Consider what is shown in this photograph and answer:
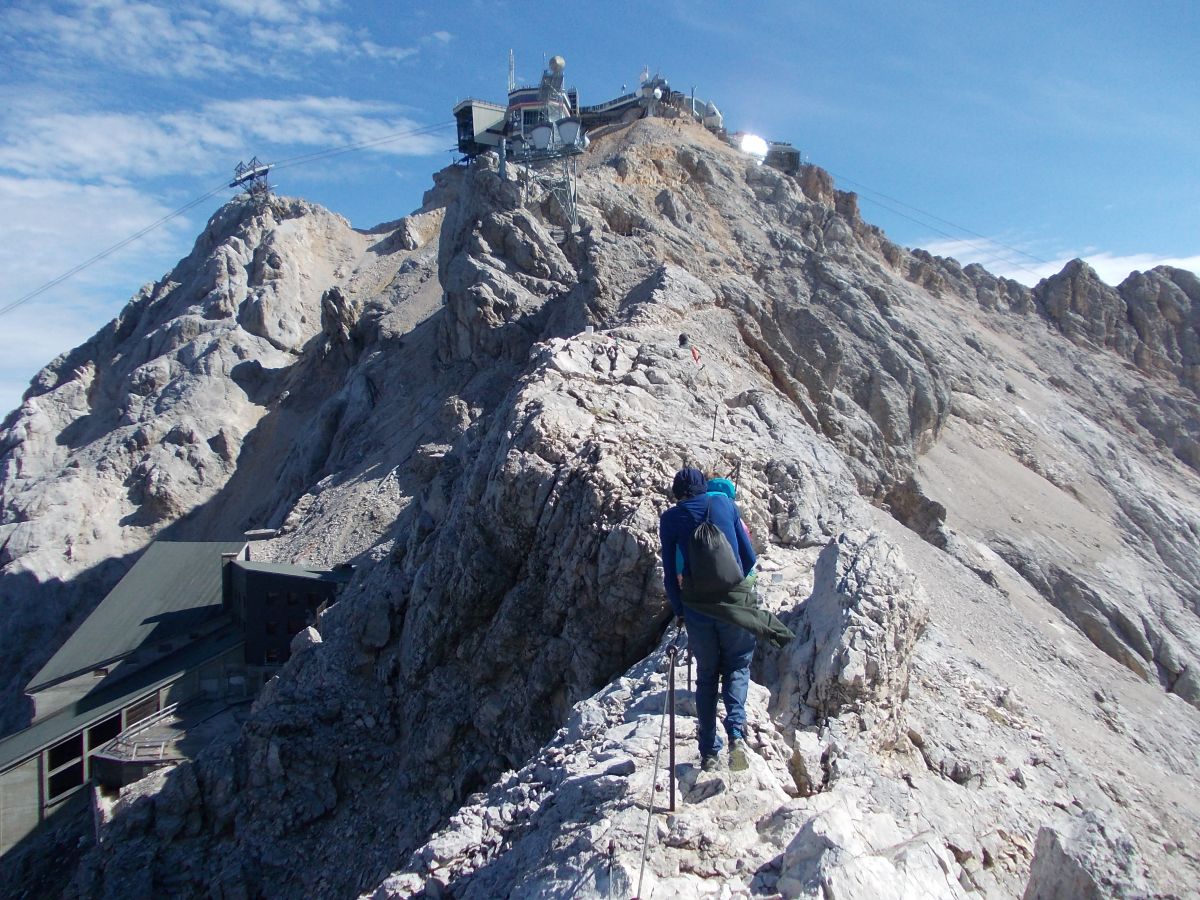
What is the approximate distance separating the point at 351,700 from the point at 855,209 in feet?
173

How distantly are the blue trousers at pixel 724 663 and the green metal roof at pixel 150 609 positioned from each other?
99.2 feet

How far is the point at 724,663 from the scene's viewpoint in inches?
274

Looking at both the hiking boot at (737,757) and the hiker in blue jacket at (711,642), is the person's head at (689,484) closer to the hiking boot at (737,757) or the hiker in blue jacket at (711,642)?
the hiker in blue jacket at (711,642)

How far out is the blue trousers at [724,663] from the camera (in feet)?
22.5

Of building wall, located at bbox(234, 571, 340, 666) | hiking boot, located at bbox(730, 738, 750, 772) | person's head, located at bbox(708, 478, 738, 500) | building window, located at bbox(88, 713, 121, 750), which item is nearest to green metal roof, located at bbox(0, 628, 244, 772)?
building window, located at bbox(88, 713, 121, 750)

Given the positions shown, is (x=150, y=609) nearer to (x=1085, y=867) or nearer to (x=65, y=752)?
(x=65, y=752)

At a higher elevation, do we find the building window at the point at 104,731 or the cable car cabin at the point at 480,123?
the cable car cabin at the point at 480,123

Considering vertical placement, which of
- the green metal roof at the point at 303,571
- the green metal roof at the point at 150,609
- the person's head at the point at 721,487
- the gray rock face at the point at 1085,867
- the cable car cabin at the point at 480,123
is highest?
the cable car cabin at the point at 480,123

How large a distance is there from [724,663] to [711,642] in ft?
0.73

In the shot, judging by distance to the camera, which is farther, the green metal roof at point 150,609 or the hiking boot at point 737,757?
the green metal roof at point 150,609

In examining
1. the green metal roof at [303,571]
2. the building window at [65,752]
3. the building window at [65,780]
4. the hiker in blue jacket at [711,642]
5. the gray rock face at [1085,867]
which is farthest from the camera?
the green metal roof at [303,571]

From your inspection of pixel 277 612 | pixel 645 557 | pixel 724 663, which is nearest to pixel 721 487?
pixel 724 663

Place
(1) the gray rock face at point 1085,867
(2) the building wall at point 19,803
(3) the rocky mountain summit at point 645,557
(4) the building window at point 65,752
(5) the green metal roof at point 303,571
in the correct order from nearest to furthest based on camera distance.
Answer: (1) the gray rock face at point 1085,867 → (3) the rocky mountain summit at point 645,557 → (2) the building wall at point 19,803 → (4) the building window at point 65,752 → (5) the green metal roof at point 303,571

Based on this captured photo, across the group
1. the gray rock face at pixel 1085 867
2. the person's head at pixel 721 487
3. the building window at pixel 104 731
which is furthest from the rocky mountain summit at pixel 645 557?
Answer: the building window at pixel 104 731
